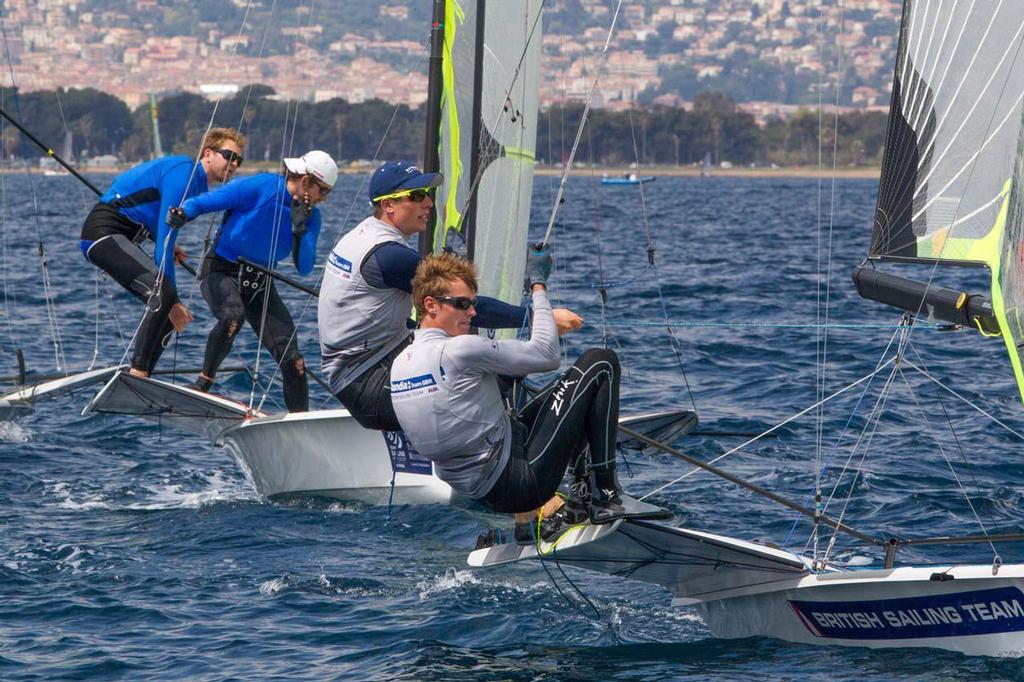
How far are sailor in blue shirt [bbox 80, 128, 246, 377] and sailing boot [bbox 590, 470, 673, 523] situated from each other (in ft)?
10.3

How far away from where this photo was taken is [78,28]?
139250mm

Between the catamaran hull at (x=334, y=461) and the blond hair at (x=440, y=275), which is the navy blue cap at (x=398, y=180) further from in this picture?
the catamaran hull at (x=334, y=461)

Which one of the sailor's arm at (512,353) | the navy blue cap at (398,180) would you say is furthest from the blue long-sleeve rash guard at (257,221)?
the sailor's arm at (512,353)

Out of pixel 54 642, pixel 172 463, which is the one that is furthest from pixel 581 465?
pixel 172 463

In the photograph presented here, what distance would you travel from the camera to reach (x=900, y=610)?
15.9ft

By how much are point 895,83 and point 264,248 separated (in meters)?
3.20

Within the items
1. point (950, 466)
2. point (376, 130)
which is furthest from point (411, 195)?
point (376, 130)

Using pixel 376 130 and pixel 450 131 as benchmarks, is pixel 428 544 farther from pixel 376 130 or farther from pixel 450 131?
pixel 376 130

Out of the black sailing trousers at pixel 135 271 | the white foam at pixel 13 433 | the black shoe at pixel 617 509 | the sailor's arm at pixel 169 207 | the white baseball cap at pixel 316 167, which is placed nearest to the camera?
the black shoe at pixel 617 509

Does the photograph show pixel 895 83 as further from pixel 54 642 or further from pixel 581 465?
pixel 54 642

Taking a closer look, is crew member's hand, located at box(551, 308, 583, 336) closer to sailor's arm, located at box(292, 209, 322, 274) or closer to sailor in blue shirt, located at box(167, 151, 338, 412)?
sailor in blue shirt, located at box(167, 151, 338, 412)

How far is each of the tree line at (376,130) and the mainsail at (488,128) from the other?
54688 millimetres

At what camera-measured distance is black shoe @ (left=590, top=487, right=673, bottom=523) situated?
4.89m

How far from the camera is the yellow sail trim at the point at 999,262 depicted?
4480 mm
